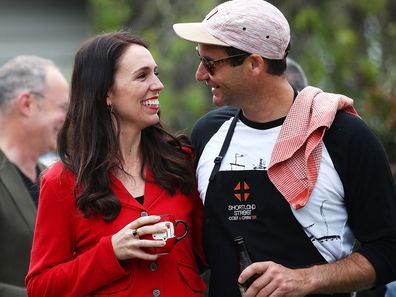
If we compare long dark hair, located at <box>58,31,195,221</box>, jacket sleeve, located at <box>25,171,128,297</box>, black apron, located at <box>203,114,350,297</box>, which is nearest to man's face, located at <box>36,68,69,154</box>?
long dark hair, located at <box>58,31,195,221</box>

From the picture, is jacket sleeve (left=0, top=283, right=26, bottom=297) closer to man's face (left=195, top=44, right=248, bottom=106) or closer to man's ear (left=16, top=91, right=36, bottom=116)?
man's ear (left=16, top=91, right=36, bottom=116)

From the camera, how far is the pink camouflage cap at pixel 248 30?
3.79m

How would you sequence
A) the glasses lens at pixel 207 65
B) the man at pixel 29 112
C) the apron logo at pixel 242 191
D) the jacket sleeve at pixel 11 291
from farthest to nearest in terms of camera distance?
the man at pixel 29 112 < the jacket sleeve at pixel 11 291 < the glasses lens at pixel 207 65 < the apron logo at pixel 242 191

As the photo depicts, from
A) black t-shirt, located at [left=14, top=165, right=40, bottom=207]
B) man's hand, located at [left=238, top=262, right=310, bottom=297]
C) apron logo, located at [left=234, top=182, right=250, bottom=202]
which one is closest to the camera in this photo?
man's hand, located at [left=238, top=262, right=310, bottom=297]

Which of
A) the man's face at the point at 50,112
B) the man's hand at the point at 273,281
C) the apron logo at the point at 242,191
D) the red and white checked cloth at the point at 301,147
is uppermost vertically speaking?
the red and white checked cloth at the point at 301,147

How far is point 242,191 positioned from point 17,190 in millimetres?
1571

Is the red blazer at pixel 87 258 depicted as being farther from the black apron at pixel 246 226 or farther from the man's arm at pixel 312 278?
the man's arm at pixel 312 278

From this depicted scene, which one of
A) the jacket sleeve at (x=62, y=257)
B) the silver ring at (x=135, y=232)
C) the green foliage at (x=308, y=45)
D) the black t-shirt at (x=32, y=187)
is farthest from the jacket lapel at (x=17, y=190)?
the green foliage at (x=308, y=45)

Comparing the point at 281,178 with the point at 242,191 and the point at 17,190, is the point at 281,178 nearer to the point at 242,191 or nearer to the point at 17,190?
the point at 242,191

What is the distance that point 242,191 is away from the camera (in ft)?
12.3

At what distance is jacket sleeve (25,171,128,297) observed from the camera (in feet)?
12.0

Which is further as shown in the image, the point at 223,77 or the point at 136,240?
the point at 223,77

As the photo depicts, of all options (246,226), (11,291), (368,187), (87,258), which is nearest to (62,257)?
(87,258)

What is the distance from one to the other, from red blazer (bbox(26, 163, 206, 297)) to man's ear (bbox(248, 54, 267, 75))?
0.70 metres
